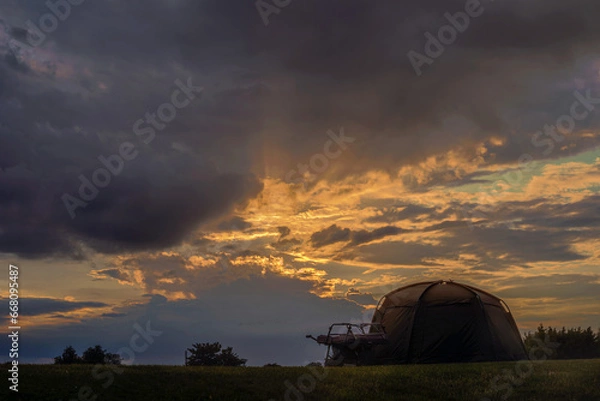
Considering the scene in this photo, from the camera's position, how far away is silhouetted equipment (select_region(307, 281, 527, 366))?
35.3 metres

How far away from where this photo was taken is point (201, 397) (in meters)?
20.7

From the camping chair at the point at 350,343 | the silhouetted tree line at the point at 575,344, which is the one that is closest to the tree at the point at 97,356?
the camping chair at the point at 350,343

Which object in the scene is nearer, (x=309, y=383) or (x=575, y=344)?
(x=309, y=383)

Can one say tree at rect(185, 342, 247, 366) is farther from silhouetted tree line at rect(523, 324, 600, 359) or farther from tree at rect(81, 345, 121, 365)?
silhouetted tree line at rect(523, 324, 600, 359)

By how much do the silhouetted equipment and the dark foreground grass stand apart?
21.9 feet

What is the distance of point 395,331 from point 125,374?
19.0 metres

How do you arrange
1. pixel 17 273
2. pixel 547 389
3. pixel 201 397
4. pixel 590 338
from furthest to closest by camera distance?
1. pixel 590 338
2. pixel 547 389
3. pixel 17 273
4. pixel 201 397

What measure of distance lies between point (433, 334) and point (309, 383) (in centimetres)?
1417

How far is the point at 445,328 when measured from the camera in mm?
35625

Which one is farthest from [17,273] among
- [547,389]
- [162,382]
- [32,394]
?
[547,389]

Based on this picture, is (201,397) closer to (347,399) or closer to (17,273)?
(347,399)

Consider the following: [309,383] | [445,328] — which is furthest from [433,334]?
[309,383]

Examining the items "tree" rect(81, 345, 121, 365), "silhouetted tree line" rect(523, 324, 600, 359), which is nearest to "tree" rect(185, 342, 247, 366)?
"tree" rect(81, 345, 121, 365)

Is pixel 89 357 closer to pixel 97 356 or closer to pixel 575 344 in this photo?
pixel 97 356
